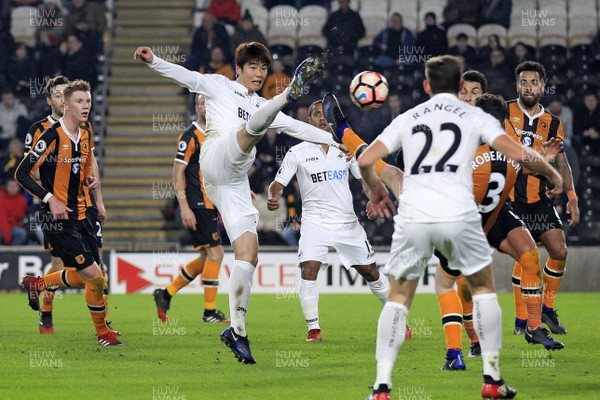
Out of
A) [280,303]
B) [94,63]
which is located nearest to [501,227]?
[280,303]

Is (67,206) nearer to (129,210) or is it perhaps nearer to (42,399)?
(42,399)

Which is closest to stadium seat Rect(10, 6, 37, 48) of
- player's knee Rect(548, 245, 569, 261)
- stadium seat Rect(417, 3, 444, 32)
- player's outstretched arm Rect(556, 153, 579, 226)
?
stadium seat Rect(417, 3, 444, 32)

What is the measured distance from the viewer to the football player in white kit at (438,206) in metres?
6.43

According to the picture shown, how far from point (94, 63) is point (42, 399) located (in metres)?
15.8

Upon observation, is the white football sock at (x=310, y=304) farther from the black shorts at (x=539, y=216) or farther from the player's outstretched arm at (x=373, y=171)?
the player's outstretched arm at (x=373, y=171)

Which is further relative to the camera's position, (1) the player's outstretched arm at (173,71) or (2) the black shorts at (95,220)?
(2) the black shorts at (95,220)

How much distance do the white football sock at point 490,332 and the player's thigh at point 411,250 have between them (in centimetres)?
46

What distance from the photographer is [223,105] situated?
8.91 meters

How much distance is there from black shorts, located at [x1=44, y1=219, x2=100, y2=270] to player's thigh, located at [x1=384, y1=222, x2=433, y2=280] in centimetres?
426

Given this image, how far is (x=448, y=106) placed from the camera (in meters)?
6.56

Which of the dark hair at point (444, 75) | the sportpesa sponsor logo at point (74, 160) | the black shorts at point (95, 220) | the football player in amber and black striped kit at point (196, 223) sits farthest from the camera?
the football player in amber and black striped kit at point (196, 223)

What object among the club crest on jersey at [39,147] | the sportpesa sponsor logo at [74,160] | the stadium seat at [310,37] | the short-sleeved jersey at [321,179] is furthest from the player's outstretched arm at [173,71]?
the stadium seat at [310,37]

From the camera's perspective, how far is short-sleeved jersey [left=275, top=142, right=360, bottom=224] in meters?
11.3

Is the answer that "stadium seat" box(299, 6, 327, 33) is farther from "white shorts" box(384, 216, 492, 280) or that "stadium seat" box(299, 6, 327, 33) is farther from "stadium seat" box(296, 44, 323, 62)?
"white shorts" box(384, 216, 492, 280)
